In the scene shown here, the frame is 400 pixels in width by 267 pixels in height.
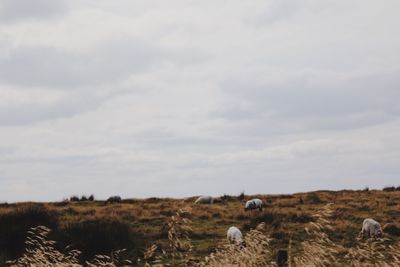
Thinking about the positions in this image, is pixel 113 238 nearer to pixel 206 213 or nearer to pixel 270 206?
pixel 206 213

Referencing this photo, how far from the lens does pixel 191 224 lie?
20188 millimetres

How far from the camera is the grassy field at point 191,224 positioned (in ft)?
51.8

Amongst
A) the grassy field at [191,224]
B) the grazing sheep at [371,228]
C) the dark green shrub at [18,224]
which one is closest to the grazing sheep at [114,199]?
the grassy field at [191,224]

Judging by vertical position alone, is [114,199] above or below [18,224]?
above

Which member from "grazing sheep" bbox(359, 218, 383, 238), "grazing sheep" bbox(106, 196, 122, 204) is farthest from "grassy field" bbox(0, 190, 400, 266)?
"grazing sheep" bbox(106, 196, 122, 204)

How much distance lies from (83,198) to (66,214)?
28.3 ft

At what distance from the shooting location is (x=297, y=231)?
59.0 ft

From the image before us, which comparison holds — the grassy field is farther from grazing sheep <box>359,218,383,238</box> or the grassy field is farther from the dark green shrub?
grazing sheep <box>359,218,383,238</box>

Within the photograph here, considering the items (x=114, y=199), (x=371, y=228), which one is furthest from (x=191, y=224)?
(x=114, y=199)

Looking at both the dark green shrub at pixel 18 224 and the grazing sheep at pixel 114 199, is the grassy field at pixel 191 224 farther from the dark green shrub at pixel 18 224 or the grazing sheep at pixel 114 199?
the grazing sheep at pixel 114 199

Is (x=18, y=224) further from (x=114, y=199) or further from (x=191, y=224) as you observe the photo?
(x=114, y=199)

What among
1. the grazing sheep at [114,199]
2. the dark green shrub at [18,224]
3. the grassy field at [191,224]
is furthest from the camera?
the grazing sheep at [114,199]

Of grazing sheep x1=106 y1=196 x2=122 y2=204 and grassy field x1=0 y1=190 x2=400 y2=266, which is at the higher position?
grazing sheep x1=106 y1=196 x2=122 y2=204

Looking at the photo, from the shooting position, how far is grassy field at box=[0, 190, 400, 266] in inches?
621
